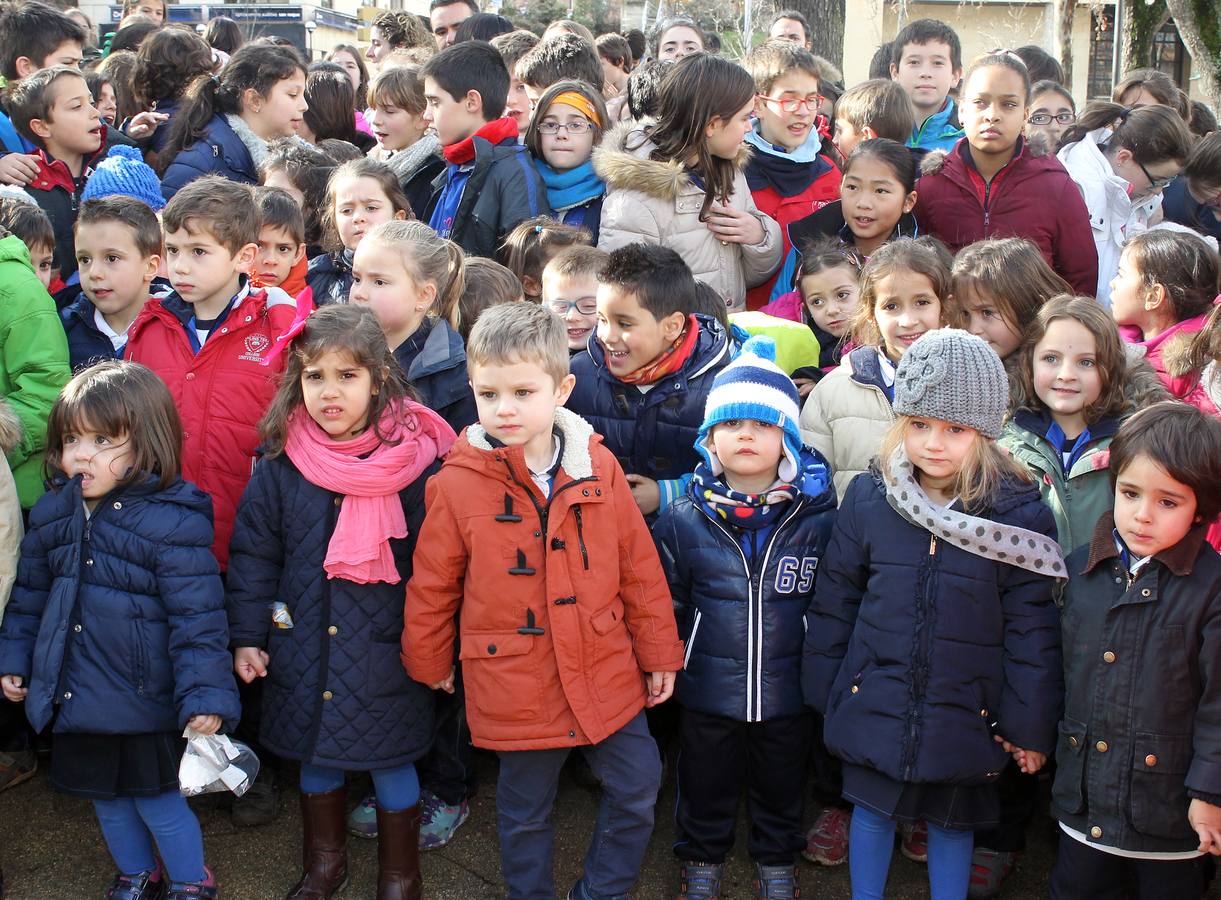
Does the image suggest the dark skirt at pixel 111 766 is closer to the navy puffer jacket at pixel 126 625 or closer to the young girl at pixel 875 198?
the navy puffer jacket at pixel 126 625

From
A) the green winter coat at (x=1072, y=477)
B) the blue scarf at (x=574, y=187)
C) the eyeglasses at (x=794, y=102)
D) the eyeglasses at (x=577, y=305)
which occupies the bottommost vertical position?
the green winter coat at (x=1072, y=477)

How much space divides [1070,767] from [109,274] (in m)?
3.54

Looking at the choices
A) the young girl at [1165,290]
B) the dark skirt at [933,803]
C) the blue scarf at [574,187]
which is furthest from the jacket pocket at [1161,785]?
the blue scarf at [574,187]

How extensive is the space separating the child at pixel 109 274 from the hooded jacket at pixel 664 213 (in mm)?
1779

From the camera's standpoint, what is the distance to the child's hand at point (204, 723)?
328cm

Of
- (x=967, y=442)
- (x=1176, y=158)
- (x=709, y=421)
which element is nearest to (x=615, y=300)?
(x=709, y=421)

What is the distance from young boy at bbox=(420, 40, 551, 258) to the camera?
5.12 metres

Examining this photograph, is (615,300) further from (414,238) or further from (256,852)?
(256,852)

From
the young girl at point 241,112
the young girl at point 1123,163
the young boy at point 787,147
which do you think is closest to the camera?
the young boy at point 787,147

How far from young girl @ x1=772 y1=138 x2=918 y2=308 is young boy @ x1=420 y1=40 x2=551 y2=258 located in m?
1.25

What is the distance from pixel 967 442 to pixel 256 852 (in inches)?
103

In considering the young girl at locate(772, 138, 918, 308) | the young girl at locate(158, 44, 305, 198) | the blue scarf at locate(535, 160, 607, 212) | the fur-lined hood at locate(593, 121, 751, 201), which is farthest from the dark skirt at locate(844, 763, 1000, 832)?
the young girl at locate(158, 44, 305, 198)

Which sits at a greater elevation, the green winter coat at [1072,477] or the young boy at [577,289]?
the young boy at [577,289]

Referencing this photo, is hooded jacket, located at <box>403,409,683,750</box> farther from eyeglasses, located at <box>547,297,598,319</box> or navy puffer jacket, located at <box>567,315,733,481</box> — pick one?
eyeglasses, located at <box>547,297,598,319</box>
